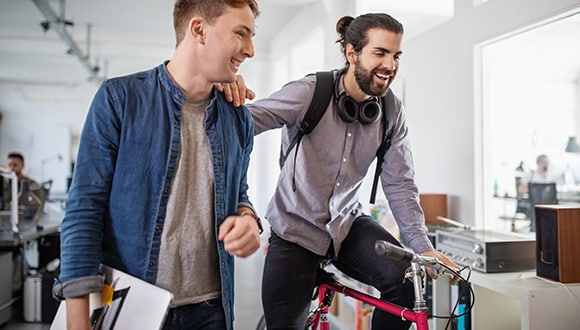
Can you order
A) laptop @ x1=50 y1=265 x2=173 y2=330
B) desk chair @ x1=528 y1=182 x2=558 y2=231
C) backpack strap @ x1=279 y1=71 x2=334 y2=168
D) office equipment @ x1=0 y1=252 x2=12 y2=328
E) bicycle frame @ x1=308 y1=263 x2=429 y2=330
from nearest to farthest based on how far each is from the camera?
laptop @ x1=50 y1=265 x2=173 y2=330
bicycle frame @ x1=308 y1=263 x2=429 y2=330
backpack strap @ x1=279 y1=71 x2=334 y2=168
desk chair @ x1=528 y1=182 x2=558 y2=231
office equipment @ x1=0 y1=252 x2=12 y2=328

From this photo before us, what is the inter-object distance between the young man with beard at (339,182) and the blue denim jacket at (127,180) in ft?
1.74

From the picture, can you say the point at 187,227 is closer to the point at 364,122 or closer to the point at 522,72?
the point at 364,122

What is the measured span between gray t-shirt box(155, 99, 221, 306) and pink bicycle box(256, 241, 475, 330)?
0.43 meters

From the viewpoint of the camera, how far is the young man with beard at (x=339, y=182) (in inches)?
68.6

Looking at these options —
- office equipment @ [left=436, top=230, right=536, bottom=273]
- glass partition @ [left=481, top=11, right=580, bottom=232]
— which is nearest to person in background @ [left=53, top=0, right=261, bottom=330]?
office equipment @ [left=436, top=230, right=536, bottom=273]

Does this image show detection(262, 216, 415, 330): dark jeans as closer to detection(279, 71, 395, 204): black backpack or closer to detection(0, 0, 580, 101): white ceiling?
detection(279, 71, 395, 204): black backpack

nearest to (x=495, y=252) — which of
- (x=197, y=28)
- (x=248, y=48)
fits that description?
(x=248, y=48)

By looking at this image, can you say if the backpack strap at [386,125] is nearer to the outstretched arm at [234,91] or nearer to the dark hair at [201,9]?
the outstretched arm at [234,91]

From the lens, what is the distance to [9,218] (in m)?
4.18

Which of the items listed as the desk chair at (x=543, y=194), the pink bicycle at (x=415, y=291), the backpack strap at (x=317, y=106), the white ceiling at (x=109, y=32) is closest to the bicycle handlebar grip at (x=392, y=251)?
the pink bicycle at (x=415, y=291)

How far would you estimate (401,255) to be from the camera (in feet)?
4.35

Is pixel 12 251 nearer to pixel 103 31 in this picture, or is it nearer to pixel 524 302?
pixel 524 302

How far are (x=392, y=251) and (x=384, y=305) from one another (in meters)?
→ 0.45

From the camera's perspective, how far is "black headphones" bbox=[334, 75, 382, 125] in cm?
181
